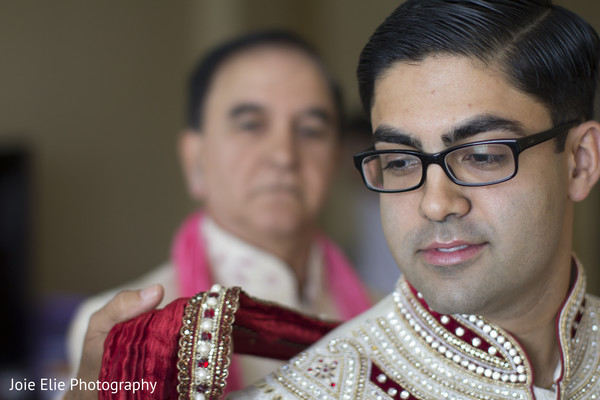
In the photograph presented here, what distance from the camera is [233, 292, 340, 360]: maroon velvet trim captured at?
850 mm

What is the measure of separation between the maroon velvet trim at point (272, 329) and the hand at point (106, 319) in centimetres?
11

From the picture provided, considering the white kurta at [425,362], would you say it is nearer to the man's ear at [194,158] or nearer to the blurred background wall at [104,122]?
the man's ear at [194,158]

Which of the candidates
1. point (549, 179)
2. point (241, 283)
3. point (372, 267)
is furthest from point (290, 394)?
point (372, 267)

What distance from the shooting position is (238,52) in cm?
161

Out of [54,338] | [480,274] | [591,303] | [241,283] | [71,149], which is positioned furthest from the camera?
[71,149]

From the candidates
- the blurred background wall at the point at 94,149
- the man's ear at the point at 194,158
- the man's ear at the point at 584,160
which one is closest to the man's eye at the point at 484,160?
the man's ear at the point at 584,160

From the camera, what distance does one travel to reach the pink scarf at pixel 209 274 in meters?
1.42

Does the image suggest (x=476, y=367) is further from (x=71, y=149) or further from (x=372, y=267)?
(x=71, y=149)

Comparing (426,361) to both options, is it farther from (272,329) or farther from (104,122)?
(104,122)

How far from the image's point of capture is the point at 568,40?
79 cm

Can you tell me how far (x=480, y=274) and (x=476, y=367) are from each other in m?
0.13

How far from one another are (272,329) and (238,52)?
2.96 feet

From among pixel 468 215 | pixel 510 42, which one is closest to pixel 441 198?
pixel 468 215

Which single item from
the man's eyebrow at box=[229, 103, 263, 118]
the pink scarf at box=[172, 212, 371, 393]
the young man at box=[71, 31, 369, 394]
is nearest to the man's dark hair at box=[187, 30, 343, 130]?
the young man at box=[71, 31, 369, 394]
